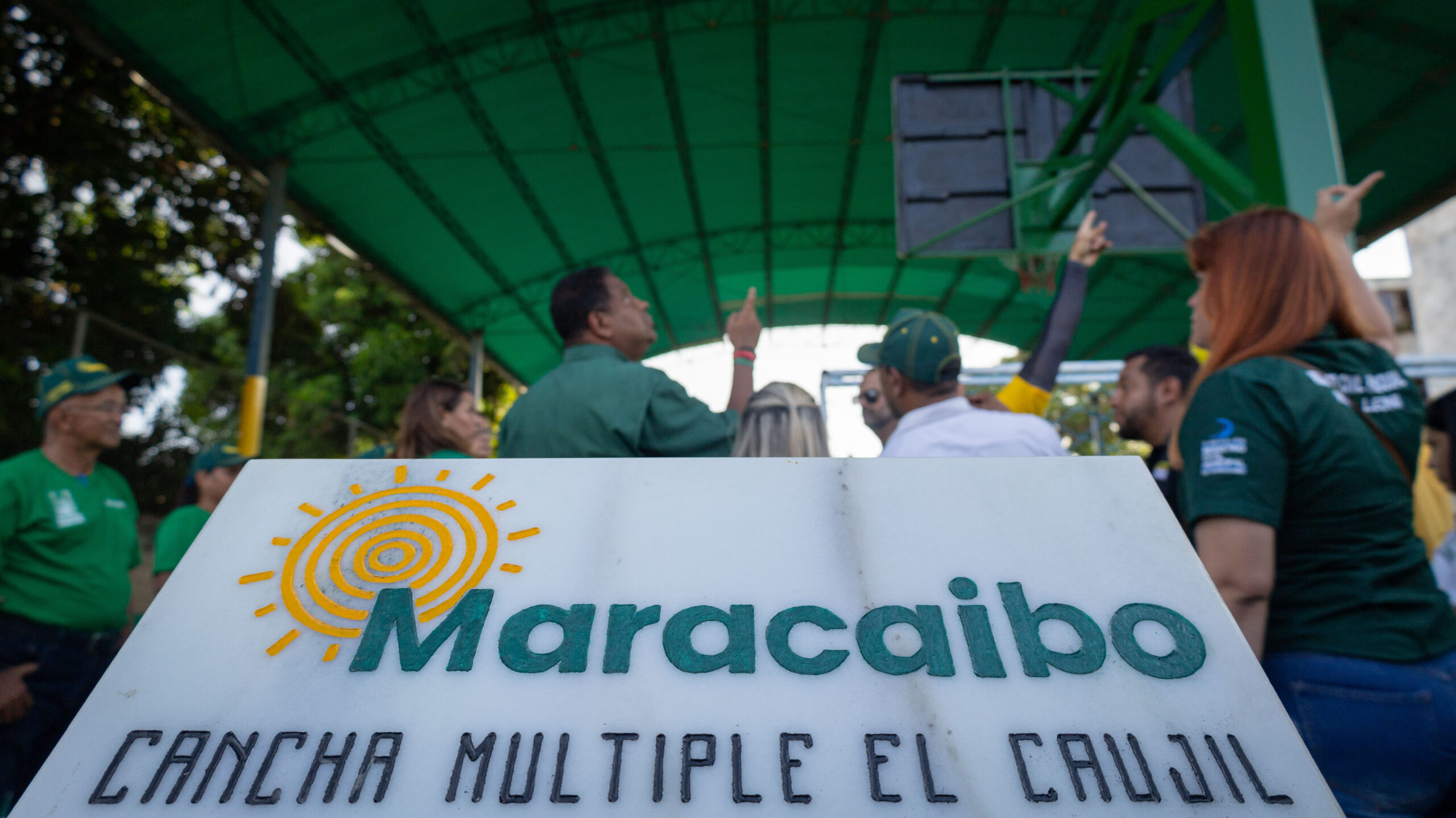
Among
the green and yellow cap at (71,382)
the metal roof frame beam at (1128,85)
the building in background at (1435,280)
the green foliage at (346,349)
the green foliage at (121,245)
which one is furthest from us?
the building in background at (1435,280)

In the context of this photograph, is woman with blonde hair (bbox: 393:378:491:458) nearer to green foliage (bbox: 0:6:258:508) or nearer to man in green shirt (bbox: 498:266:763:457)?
man in green shirt (bbox: 498:266:763:457)

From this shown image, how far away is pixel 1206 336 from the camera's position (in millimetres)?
1452

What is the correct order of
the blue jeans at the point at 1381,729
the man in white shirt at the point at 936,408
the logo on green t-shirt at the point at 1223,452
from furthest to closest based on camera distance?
the man in white shirt at the point at 936,408, the logo on green t-shirt at the point at 1223,452, the blue jeans at the point at 1381,729

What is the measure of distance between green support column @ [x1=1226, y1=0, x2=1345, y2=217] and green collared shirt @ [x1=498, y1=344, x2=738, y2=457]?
173 cm

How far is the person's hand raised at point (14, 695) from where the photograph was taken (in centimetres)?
214

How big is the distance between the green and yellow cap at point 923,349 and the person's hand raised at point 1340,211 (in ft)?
2.36

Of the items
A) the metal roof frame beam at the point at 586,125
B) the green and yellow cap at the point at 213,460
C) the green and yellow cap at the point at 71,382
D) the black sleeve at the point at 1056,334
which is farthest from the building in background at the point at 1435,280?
the green and yellow cap at the point at 71,382

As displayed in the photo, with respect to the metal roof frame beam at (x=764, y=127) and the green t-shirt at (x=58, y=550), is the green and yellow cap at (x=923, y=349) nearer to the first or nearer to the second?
the green t-shirt at (x=58, y=550)

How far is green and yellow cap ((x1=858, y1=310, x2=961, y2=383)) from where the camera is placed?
72.8 inches

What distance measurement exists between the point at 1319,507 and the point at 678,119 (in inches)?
380

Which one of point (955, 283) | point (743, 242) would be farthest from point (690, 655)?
point (955, 283)

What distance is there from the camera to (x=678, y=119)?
10031 mm


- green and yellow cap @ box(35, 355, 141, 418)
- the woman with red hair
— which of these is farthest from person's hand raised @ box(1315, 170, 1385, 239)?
green and yellow cap @ box(35, 355, 141, 418)

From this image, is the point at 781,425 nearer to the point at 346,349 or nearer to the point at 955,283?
the point at 955,283
